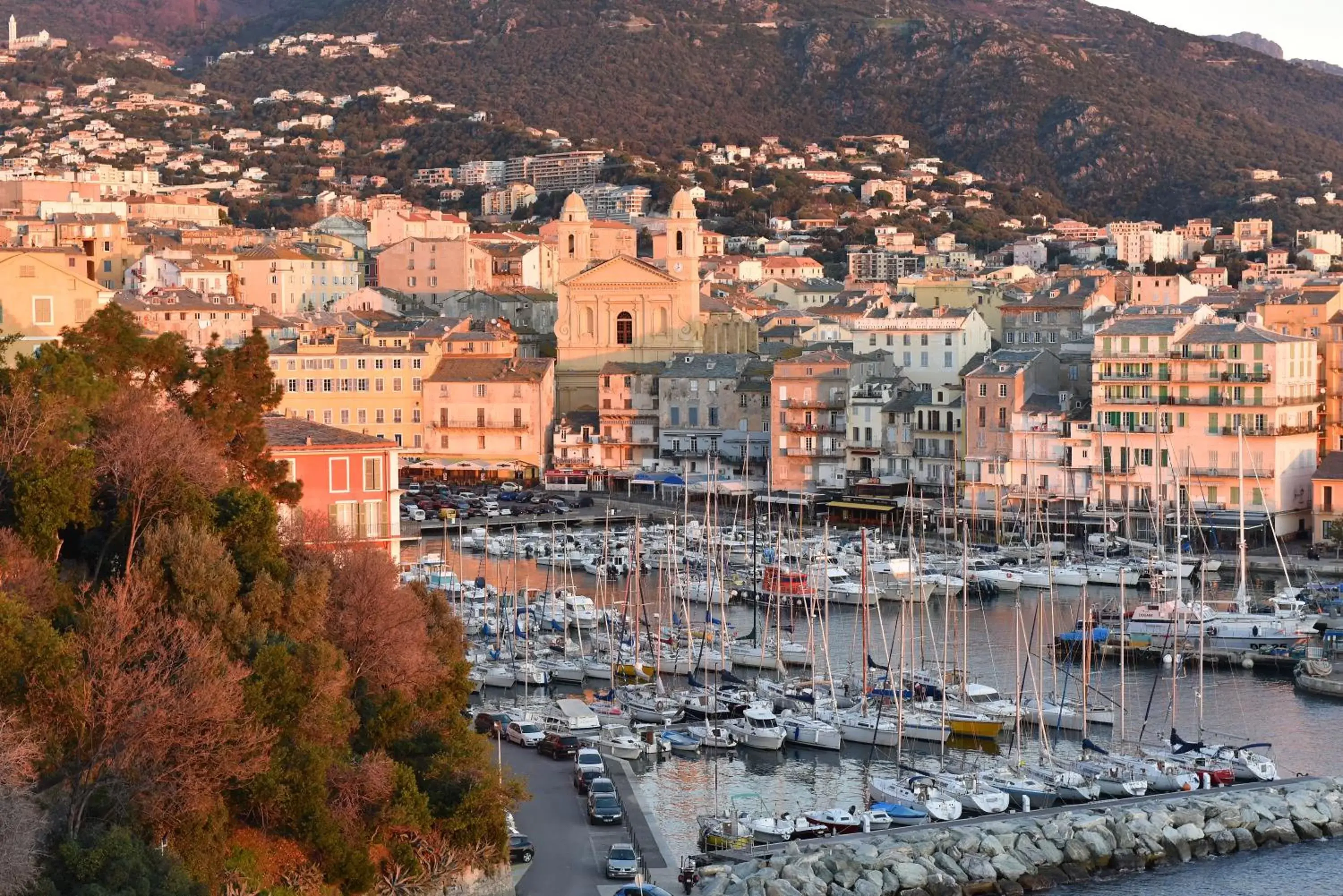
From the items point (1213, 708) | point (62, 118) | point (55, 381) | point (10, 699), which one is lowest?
point (1213, 708)

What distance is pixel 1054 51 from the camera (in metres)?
181

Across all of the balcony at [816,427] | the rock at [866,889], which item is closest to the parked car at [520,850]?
the rock at [866,889]

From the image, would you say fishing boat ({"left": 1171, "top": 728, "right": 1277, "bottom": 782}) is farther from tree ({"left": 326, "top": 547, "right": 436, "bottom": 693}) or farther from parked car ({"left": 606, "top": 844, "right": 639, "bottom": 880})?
tree ({"left": 326, "top": 547, "right": 436, "bottom": 693})

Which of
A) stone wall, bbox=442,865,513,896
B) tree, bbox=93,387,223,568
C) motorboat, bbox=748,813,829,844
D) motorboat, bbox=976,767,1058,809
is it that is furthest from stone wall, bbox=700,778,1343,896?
tree, bbox=93,387,223,568

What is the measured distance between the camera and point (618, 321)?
7544cm

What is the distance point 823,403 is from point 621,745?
31.2 meters

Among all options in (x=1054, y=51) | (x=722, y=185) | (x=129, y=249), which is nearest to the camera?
(x=129, y=249)

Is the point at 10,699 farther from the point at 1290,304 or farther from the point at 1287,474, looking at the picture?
the point at 1290,304

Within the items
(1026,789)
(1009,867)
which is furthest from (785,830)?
(1026,789)

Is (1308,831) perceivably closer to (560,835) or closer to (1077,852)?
(1077,852)

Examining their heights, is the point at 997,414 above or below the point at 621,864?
above

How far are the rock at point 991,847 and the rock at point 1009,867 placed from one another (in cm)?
6

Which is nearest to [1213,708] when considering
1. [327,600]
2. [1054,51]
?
[327,600]

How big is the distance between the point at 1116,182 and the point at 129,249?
9134 centimetres
